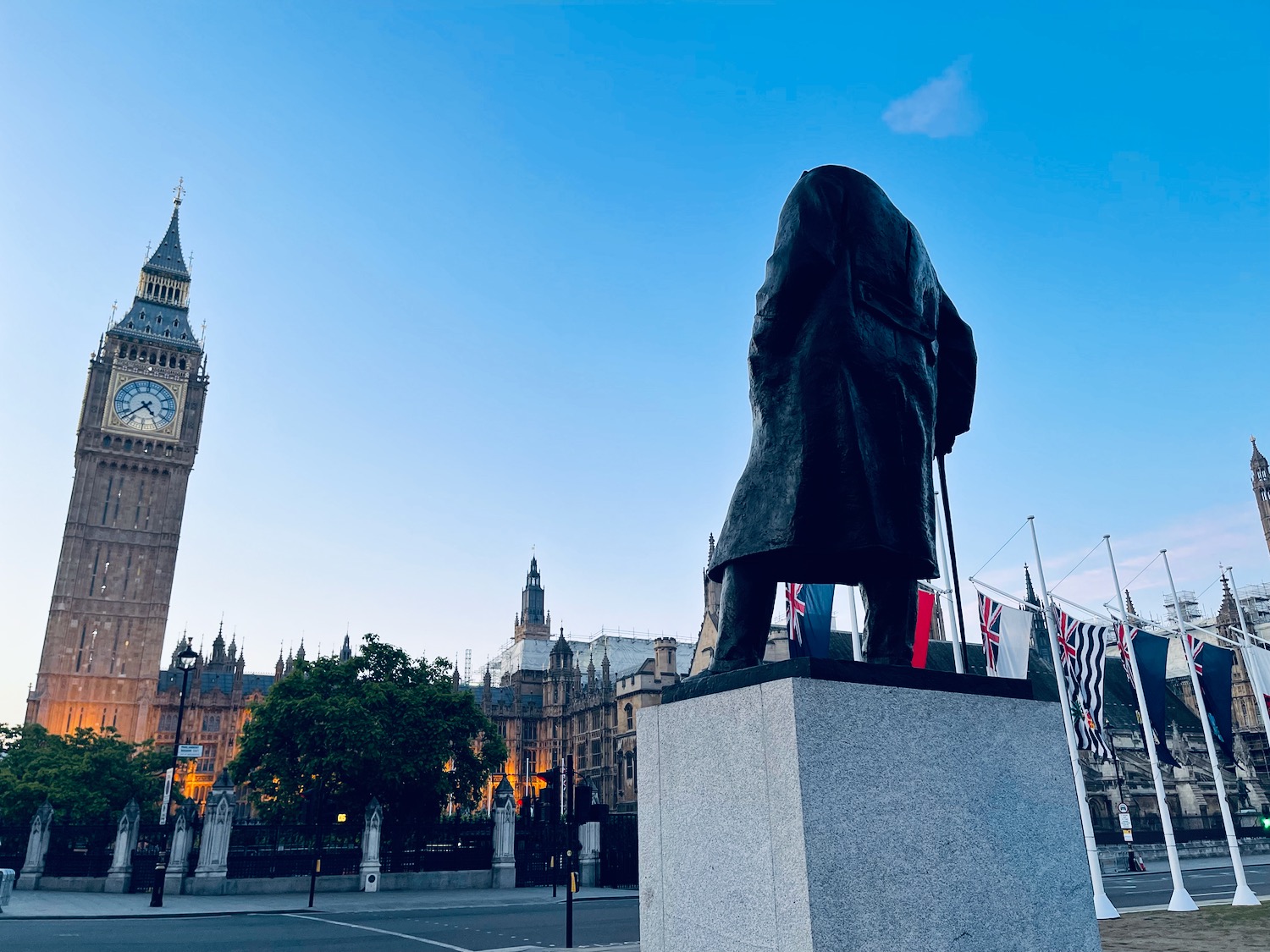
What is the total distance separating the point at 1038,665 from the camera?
2955 inches

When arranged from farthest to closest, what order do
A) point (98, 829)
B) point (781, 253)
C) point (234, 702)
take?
point (234, 702)
point (98, 829)
point (781, 253)

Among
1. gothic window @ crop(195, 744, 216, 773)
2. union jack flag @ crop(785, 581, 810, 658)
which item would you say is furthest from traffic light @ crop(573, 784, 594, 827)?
gothic window @ crop(195, 744, 216, 773)

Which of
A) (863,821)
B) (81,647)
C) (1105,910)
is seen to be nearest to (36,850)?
(1105,910)

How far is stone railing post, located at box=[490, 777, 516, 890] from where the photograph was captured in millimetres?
33312

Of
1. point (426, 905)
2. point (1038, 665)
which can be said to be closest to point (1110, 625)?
point (426, 905)

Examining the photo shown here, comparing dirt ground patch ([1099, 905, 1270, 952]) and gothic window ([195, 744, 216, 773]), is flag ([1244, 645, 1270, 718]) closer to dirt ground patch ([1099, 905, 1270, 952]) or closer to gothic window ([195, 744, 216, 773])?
dirt ground patch ([1099, 905, 1270, 952])

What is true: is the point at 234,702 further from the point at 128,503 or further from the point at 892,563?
the point at 892,563

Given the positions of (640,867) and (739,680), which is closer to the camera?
(739,680)

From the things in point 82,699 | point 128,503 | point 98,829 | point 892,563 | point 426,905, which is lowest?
point 426,905

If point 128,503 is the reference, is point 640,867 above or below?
below

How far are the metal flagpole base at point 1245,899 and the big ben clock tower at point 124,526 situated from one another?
8721cm

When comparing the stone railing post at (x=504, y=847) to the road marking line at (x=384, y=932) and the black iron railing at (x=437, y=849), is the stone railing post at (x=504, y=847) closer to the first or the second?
the black iron railing at (x=437, y=849)

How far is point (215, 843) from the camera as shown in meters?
29.4

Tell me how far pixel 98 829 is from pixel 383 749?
10898 millimetres
